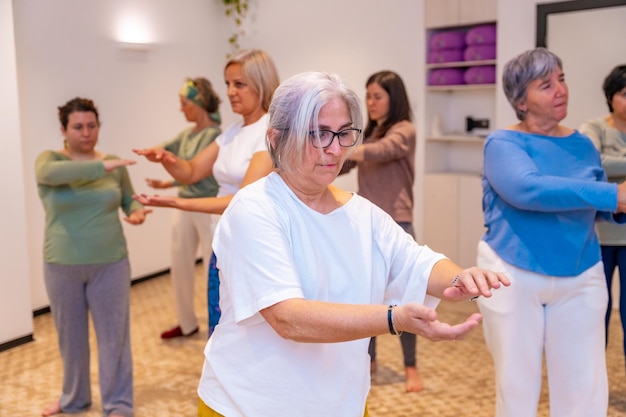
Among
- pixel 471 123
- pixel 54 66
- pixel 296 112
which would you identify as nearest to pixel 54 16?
pixel 54 66

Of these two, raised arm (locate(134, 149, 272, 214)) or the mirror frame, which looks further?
the mirror frame

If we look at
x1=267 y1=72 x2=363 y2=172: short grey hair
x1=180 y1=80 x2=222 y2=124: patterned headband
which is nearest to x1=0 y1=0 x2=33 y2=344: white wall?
x1=180 y1=80 x2=222 y2=124: patterned headband

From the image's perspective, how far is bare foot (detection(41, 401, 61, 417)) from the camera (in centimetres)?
362

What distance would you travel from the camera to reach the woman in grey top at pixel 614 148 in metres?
3.41

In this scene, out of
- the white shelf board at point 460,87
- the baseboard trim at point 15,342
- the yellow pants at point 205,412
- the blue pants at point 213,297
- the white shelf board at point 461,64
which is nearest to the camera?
the yellow pants at point 205,412

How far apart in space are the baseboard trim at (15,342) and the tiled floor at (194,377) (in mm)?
41

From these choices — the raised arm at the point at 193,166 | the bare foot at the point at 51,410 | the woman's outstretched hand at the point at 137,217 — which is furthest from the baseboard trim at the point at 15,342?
the raised arm at the point at 193,166

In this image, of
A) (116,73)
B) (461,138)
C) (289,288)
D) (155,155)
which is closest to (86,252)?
(155,155)

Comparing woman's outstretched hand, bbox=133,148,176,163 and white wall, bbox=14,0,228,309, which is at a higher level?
white wall, bbox=14,0,228,309

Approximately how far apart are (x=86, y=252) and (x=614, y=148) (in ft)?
7.89

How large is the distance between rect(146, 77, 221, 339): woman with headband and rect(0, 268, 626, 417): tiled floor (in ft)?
0.72

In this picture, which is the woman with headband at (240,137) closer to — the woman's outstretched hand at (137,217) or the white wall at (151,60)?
the woman's outstretched hand at (137,217)

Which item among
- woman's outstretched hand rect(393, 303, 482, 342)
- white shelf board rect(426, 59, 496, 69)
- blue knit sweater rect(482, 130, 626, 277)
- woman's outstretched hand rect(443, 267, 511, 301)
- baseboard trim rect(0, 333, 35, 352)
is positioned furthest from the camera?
white shelf board rect(426, 59, 496, 69)

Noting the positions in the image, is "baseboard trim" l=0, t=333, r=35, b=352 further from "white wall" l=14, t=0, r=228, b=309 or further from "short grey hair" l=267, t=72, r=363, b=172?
"short grey hair" l=267, t=72, r=363, b=172
